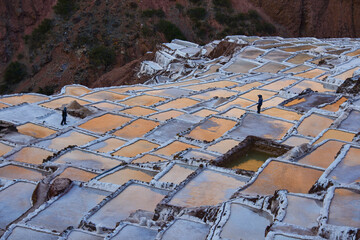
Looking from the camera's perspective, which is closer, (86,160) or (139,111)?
(86,160)

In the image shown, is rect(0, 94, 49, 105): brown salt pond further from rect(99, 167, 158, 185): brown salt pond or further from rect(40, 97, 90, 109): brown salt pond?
rect(99, 167, 158, 185): brown salt pond

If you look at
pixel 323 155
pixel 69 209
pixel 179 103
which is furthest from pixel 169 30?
pixel 69 209

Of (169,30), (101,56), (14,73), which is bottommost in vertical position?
(14,73)

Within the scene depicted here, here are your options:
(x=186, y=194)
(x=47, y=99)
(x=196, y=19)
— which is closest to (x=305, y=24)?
(x=196, y=19)

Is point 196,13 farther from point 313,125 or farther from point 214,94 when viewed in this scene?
point 313,125

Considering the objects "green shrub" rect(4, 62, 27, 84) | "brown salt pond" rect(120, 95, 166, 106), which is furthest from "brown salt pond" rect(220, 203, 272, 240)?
"green shrub" rect(4, 62, 27, 84)

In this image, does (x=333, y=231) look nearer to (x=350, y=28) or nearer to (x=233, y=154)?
(x=233, y=154)
